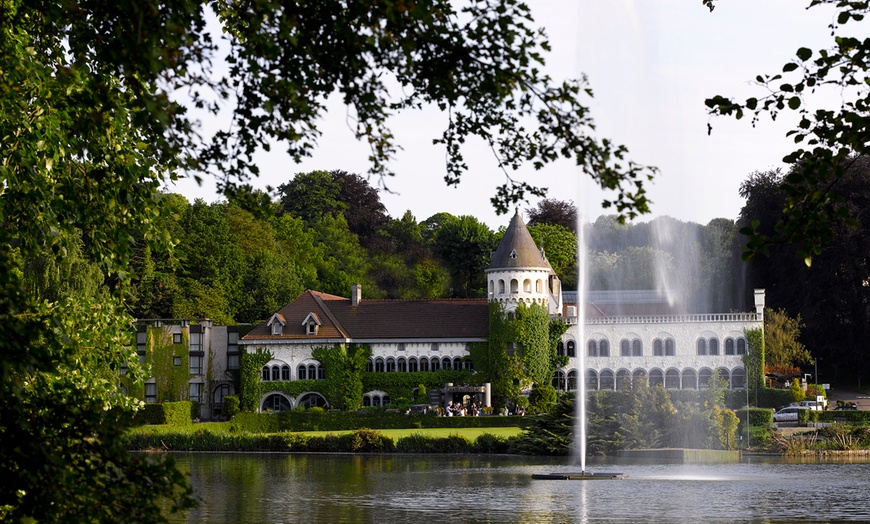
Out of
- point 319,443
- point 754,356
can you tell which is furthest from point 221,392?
point 754,356

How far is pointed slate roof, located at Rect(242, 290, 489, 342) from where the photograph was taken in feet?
195

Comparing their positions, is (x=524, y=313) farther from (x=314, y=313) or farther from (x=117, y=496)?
(x=117, y=496)

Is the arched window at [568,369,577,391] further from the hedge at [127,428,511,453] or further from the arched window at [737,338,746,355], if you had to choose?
the hedge at [127,428,511,453]

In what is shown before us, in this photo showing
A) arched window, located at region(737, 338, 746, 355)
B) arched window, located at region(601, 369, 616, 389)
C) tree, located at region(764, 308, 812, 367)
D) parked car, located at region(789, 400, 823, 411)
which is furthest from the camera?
tree, located at region(764, 308, 812, 367)

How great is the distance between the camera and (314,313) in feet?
197

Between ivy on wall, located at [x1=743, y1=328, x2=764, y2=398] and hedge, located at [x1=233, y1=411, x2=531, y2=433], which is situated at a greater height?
ivy on wall, located at [x1=743, y1=328, x2=764, y2=398]

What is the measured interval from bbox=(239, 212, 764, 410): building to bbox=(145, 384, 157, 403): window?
5002 millimetres

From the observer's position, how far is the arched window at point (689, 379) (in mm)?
58875

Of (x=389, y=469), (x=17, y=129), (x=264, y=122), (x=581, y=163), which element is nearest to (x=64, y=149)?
(x=17, y=129)

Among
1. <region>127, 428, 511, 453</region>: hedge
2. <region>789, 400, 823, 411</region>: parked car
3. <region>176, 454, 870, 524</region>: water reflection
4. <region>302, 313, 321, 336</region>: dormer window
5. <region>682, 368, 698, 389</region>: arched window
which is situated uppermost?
<region>302, 313, 321, 336</region>: dormer window

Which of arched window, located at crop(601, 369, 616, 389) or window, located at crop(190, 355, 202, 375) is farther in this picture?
arched window, located at crop(601, 369, 616, 389)

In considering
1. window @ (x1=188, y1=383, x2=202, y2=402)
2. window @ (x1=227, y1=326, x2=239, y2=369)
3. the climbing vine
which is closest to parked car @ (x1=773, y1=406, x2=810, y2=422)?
the climbing vine

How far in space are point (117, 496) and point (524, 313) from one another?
51.0 metres

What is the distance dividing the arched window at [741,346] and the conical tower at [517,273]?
9564 millimetres
